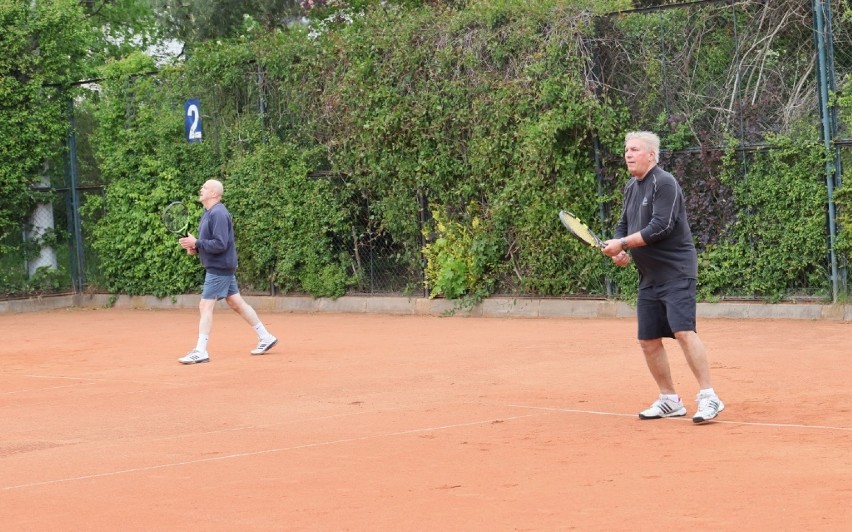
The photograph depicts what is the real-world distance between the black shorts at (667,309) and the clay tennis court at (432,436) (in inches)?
25.0

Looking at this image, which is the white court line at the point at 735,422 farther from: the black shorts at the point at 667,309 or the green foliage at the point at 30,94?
the green foliage at the point at 30,94

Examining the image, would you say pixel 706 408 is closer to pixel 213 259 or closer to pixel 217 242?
pixel 217 242

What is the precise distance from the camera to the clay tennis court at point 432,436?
6.25 metres

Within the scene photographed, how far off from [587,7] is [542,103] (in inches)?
51.0

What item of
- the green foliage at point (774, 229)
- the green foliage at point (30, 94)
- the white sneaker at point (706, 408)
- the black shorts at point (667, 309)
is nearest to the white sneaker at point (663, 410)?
the white sneaker at point (706, 408)

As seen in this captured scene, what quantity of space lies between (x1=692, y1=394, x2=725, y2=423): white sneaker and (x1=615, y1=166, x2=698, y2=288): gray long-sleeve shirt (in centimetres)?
82

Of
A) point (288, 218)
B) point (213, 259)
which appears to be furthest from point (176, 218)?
point (213, 259)

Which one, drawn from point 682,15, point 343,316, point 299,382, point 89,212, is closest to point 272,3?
point 89,212

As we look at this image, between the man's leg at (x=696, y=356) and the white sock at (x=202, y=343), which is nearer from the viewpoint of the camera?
the man's leg at (x=696, y=356)

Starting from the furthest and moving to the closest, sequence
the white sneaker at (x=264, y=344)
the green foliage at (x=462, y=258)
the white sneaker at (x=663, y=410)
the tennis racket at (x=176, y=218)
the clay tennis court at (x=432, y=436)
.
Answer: the green foliage at (x=462, y=258) < the tennis racket at (x=176, y=218) < the white sneaker at (x=264, y=344) < the white sneaker at (x=663, y=410) < the clay tennis court at (x=432, y=436)

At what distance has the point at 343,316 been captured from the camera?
1822 centimetres

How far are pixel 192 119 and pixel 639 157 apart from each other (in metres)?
12.4

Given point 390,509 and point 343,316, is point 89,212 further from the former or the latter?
point 390,509

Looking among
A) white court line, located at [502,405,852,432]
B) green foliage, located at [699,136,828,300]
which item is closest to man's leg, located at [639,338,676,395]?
white court line, located at [502,405,852,432]
